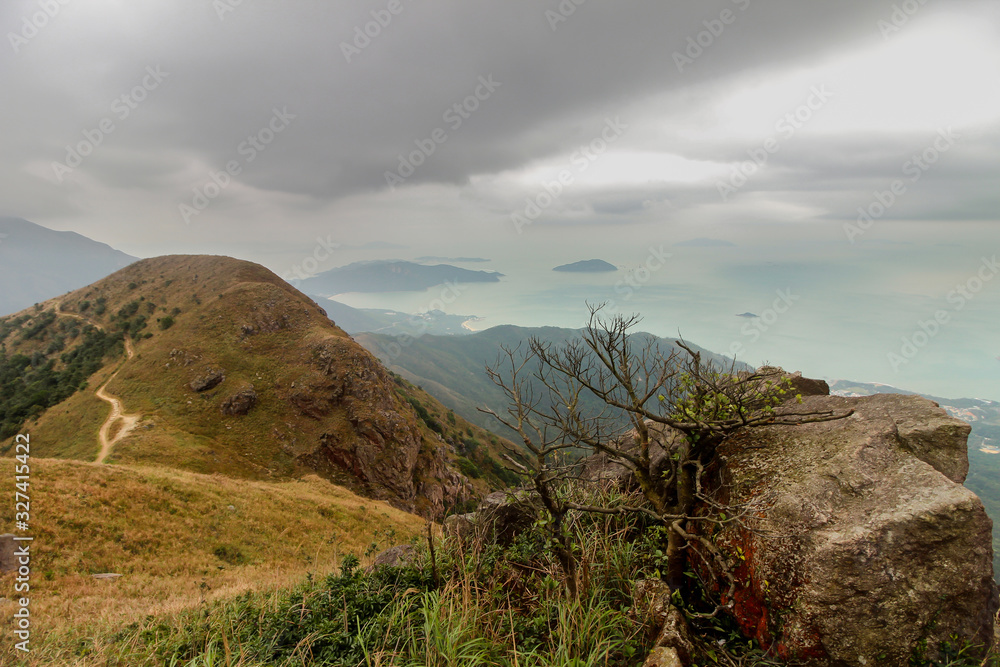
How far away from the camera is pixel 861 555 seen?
407 cm

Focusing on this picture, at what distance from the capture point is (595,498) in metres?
6.88

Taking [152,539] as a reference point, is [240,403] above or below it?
above

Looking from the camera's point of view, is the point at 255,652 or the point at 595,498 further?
the point at 595,498

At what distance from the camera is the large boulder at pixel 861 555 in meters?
3.96

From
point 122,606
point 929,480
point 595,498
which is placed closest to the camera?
point 929,480

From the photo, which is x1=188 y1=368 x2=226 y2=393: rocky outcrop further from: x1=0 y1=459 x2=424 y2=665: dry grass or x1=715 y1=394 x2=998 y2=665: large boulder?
x1=715 y1=394 x2=998 y2=665: large boulder

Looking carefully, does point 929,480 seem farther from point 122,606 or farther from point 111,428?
point 111,428

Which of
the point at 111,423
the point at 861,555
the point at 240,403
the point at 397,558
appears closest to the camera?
the point at 861,555

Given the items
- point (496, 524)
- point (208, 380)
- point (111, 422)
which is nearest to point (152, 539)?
point (496, 524)

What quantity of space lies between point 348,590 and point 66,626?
7.15 m

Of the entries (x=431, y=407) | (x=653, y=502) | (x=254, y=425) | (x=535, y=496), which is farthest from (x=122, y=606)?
(x=431, y=407)

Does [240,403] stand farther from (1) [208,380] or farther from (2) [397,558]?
(2) [397,558]

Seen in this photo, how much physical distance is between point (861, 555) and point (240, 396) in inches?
2327

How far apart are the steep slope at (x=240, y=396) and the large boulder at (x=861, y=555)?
35.2m
